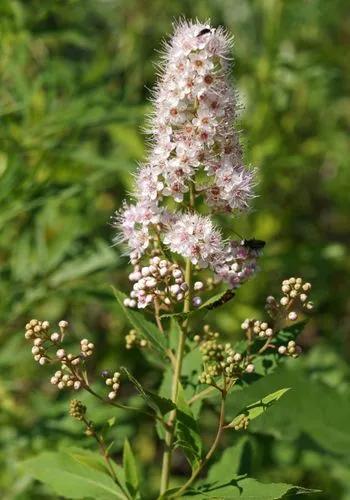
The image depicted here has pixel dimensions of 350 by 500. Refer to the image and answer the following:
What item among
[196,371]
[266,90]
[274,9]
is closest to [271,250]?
[266,90]

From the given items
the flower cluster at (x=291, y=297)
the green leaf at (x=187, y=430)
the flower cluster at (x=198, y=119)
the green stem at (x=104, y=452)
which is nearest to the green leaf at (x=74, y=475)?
the green stem at (x=104, y=452)

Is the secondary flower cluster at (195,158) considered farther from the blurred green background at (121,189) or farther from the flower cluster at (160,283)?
the blurred green background at (121,189)

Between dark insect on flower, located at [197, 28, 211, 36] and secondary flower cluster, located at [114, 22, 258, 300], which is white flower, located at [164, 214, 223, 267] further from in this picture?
dark insect on flower, located at [197, 28, 211, 36]

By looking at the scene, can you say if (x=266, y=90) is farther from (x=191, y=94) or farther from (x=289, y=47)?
(x=191, y=94)

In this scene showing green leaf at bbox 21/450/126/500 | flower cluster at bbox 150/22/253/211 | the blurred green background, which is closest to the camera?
flower cluster at bbox 150/22/253/211

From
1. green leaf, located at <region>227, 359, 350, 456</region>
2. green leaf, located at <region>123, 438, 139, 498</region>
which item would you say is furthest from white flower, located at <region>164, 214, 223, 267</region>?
green leaf, located at <region>227, 359, 350, 456</region>

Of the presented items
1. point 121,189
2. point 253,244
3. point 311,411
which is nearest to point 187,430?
point 253,244
